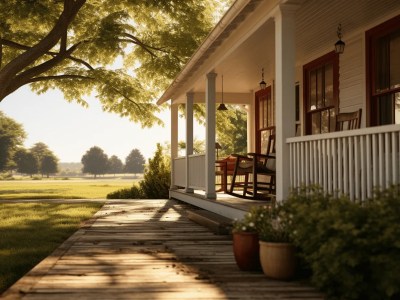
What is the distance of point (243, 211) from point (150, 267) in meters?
2.68

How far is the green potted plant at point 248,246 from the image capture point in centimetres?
471

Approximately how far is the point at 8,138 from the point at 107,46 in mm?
85438

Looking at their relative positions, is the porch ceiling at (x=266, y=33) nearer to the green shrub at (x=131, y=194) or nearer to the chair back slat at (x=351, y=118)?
the chair back slat at (x=351, y=118)

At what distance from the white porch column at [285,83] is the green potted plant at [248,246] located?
1255mm

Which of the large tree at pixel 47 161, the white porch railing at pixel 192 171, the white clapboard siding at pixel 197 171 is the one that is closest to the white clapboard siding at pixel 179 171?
the white porch railing at pixel 192 171

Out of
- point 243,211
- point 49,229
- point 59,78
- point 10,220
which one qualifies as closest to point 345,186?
point 243,211

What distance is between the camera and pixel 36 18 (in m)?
15.1

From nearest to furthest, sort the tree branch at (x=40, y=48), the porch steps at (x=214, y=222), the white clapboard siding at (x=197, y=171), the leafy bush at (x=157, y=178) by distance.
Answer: the porch steps at (x=214, y=222) < the white clapboard siding at (x=197, y=171) < the tree branch at (x=40, y=48) < the leafy bush at (x=157, y=178)

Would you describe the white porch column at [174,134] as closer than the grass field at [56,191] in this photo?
Yes

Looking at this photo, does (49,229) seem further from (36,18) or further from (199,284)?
(36,18)

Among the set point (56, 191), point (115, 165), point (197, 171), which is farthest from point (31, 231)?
point (115, 165)

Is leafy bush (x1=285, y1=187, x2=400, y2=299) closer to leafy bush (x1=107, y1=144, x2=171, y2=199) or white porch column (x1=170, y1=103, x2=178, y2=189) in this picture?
white porch column (x1=170, y1=103, x2=178, y2=189)

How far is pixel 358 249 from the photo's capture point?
11.3 feet

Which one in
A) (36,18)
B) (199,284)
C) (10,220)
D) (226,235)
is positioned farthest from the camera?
(36,18)
